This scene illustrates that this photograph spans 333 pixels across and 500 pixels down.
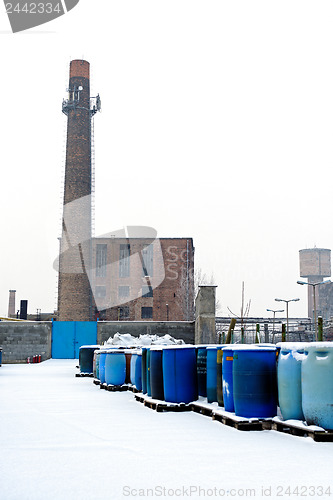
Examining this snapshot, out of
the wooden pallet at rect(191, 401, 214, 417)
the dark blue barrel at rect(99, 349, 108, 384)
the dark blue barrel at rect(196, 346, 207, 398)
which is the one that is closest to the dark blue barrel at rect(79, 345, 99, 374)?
the dark blue barrel at rect(99, 349, 108, 384)

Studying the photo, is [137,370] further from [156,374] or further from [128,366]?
[156,374]

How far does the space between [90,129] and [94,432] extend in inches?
1487

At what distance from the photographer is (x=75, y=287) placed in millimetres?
40531

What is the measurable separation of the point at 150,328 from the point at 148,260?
25.7 metres

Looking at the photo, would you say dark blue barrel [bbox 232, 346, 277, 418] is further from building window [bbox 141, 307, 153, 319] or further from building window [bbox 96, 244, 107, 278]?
building window [bbox 96, 244, 107, 278]

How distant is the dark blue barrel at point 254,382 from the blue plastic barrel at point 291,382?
0.23m

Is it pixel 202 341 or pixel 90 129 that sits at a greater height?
pixel 90 129

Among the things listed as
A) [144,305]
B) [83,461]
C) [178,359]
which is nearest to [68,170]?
[144,305]

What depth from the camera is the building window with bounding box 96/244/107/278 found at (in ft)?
176

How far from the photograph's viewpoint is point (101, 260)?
177 ft

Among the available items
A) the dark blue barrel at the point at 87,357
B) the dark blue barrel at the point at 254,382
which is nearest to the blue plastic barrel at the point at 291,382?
the dark blue barrel at the point at 254,382

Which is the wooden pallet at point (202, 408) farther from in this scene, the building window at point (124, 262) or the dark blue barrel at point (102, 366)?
the building window at point (124, 262)

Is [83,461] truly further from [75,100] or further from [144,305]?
[144,305]

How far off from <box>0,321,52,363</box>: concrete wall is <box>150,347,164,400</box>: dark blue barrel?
19.4 metres
